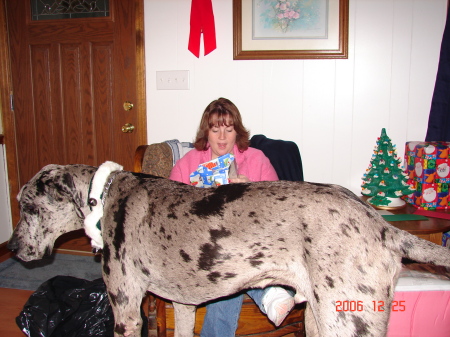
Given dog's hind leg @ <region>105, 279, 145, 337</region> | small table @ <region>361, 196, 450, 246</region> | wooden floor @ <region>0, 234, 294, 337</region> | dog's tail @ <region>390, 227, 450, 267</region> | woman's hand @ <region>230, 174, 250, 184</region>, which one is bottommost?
wooden floor @ <region>0, 234, 294, 337</region>

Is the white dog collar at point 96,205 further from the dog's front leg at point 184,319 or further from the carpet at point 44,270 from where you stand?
the carpet at point 44,270

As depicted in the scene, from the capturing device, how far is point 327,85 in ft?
9.71

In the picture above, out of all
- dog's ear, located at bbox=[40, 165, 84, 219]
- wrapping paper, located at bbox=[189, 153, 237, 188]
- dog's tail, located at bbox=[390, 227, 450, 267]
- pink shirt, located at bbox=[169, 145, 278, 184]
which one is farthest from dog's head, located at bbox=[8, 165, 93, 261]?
dog's tail, located at bbox=[390, 227, 450, 267]

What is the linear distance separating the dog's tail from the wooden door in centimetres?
248

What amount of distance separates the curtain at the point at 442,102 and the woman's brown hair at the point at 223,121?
1556 millimetres

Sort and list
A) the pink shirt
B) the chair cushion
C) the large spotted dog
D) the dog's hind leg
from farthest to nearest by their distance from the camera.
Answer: the chair cushion, the pink shirt, the dog's hind leg, the large spotted dog

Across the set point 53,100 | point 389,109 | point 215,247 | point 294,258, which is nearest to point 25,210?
point 215,247

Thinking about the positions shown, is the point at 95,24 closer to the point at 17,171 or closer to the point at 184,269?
the point at 17,171

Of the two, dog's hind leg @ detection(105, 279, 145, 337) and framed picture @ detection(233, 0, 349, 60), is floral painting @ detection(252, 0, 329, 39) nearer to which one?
framed picture @ detection(233, 0, 349, 60)

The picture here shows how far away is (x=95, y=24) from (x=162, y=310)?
8.28 ft

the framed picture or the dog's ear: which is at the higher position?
the framed picture

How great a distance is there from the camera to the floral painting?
285cm

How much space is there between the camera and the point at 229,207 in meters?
1.29

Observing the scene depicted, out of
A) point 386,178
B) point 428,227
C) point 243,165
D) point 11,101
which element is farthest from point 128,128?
point 428,227
